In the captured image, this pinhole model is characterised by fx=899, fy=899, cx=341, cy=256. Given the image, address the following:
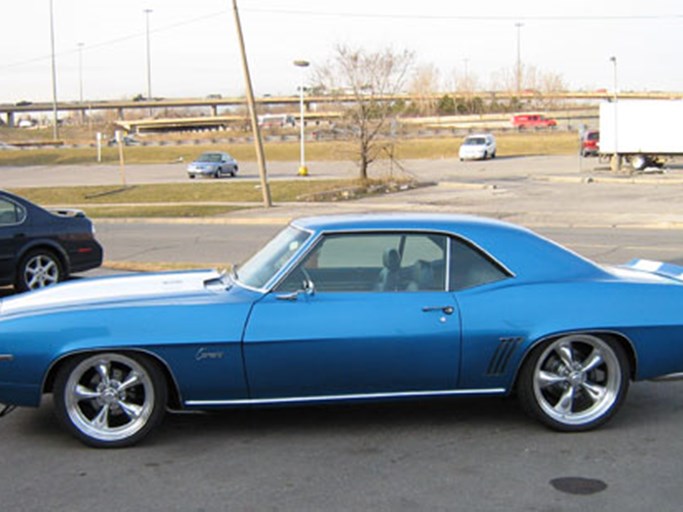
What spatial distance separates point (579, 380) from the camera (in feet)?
17.9

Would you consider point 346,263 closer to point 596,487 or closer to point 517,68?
point 596,487

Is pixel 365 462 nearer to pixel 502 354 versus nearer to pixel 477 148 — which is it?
pixel 502 354

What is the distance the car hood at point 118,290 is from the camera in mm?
5438

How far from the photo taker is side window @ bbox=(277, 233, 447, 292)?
17.8 ft

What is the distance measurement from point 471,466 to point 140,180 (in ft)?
157

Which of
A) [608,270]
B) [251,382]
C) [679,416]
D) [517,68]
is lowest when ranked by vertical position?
[679,416]

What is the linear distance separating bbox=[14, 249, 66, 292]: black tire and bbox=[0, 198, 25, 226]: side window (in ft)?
1.44

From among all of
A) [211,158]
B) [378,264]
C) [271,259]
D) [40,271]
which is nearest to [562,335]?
[378,264]

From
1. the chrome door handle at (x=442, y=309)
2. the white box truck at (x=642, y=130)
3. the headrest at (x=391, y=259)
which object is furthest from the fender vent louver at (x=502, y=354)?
the white box truck at (x=642, y=130)

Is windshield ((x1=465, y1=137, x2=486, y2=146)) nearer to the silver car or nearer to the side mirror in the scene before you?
the silver car

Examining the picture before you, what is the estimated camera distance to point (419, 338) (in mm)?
5207

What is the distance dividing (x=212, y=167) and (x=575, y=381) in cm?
4495

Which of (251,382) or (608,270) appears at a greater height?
(608,270)

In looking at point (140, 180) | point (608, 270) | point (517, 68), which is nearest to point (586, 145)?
point (140, 180)
